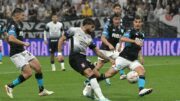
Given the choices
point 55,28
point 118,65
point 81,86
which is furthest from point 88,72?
point 55,28

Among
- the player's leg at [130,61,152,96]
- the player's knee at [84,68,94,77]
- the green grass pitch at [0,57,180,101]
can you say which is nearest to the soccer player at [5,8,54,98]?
the green grass pitch at [0,57,180,101]

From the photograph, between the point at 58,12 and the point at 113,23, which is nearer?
the point at 113,23

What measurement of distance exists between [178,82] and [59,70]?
6.83 m

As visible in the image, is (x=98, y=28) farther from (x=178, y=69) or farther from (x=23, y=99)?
(x=23, y=99)

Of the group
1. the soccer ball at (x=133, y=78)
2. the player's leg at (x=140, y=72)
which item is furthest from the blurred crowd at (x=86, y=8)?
the soccer ball at (x=133, y=78)

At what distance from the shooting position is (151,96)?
1532 centimetres

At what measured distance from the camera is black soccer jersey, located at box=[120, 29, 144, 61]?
50.8ft

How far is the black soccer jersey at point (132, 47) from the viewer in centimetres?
1548

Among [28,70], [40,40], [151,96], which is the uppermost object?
[28,70]

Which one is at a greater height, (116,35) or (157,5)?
(116,35)

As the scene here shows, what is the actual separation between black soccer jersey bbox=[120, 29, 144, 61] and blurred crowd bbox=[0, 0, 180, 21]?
17.5m

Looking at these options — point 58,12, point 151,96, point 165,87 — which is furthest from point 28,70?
point 58,12

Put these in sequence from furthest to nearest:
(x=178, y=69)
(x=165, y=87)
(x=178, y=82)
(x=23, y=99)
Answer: (x=178, y=69) < (x=178, y=82) < (x=165, y=87) < (x=23, y=99)

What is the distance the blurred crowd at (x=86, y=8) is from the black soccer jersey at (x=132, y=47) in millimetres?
17502
